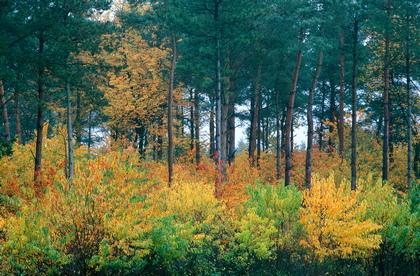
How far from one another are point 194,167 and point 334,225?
12.5m

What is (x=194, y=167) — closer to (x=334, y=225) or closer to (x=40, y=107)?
(x=40, y=107)

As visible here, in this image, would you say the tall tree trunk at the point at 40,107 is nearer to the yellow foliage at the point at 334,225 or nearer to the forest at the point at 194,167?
the forest at the point at 194,167

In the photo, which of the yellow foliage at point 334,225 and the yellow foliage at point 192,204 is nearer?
the yellow foliage at point 334,225

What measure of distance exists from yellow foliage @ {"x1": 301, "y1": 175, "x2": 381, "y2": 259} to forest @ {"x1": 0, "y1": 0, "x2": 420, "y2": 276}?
0.17 ft

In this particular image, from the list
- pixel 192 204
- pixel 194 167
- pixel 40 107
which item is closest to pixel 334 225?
pixel 192 204

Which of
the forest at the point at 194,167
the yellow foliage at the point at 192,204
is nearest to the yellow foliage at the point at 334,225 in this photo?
the forest at the point at 194,167

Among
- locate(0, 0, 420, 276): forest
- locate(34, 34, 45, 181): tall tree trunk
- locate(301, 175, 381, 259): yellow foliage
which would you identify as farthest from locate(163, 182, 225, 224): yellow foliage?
locate(34, 34, 45, 181): tall tree trunk

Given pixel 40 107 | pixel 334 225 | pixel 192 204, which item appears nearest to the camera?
pixel 334 225

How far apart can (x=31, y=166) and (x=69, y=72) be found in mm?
5223

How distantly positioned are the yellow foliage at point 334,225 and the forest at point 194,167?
52 mm

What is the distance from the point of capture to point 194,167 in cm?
2170

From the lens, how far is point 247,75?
2420 centimetres

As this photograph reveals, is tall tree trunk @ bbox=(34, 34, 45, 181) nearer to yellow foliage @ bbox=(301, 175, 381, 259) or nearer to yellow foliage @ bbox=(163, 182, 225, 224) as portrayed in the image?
yellow foliage @ bbox=(163, 182, 225, 224)

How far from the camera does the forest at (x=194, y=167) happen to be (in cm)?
801
